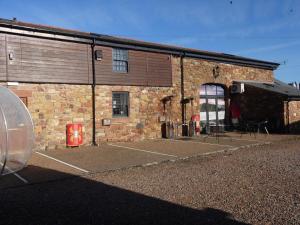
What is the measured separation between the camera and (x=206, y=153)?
11.9 metres

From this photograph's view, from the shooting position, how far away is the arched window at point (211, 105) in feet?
65.8

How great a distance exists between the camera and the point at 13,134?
6996mm

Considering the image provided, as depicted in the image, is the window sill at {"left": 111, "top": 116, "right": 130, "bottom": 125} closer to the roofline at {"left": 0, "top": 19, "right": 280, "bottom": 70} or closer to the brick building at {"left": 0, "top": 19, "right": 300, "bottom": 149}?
the brick building at {"left": 0, "top": 19, "right": 300, "bottom": 149}

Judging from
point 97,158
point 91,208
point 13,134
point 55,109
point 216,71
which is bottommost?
point 91,208

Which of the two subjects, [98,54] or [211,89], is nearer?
[98,54]

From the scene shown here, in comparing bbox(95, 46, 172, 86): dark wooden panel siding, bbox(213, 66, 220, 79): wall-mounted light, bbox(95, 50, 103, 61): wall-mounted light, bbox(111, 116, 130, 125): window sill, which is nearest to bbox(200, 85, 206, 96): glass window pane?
bbox(213, 66, 220, 79): wall-mounted light

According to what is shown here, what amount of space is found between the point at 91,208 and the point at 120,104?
10.5 metres

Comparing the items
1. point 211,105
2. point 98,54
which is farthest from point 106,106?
point 211,105

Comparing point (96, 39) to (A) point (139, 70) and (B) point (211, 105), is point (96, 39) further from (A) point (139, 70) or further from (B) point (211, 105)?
(B) point (211, 105)

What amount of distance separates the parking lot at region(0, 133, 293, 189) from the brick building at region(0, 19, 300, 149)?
131 centimetres

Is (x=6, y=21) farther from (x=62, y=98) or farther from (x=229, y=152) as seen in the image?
(x=229, y=152)

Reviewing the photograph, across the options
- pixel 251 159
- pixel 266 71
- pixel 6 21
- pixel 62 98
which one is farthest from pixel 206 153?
pixel 266 71

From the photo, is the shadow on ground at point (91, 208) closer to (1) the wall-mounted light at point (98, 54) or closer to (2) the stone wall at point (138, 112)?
(2) the stone wall at point (138, 112)

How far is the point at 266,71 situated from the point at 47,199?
2216cm
